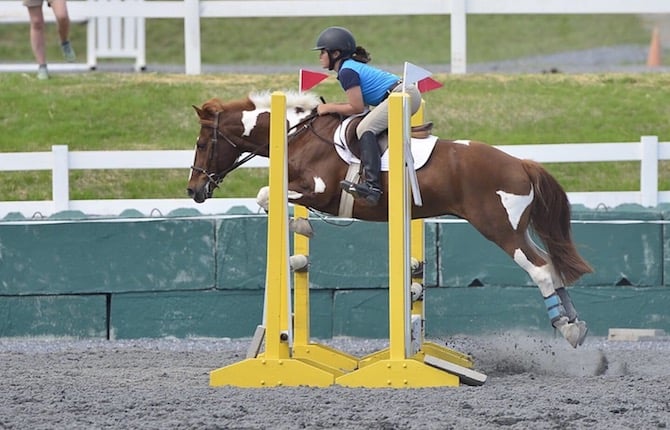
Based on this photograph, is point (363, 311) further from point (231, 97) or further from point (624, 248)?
point (231, 97)

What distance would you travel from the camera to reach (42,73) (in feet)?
52.1

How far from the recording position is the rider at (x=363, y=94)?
8539 millimetres

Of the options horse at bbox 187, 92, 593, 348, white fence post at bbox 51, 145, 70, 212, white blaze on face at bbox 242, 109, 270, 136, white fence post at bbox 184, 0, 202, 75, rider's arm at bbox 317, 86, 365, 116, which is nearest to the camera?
rider's arm at bbox 317, 86, 365, 116

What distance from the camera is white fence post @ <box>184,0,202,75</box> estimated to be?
15.4 metres

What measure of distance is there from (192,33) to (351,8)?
196 centimetres

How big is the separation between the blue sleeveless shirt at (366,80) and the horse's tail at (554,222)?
3.67 ft

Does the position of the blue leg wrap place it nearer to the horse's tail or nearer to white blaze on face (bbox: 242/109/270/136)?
the horse's tail

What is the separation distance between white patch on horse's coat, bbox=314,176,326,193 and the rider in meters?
0.26

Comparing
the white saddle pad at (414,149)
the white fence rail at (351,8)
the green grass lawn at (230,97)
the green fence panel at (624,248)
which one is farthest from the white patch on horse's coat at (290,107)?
the white fence rail at (351,8)

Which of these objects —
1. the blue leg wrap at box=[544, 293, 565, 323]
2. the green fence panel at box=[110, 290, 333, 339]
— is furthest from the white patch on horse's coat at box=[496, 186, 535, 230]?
the green fence panel at box=[110, 290, 333, 339]

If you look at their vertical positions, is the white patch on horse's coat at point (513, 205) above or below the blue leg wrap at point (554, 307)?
above

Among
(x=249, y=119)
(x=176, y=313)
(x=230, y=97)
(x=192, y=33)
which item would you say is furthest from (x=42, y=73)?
(x=249, y=119)

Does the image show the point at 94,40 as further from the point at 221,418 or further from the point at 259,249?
the point at 221,418

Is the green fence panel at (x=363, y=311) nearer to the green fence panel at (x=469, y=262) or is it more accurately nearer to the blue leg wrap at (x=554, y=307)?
the green fence panel at (x=469, y=262)
